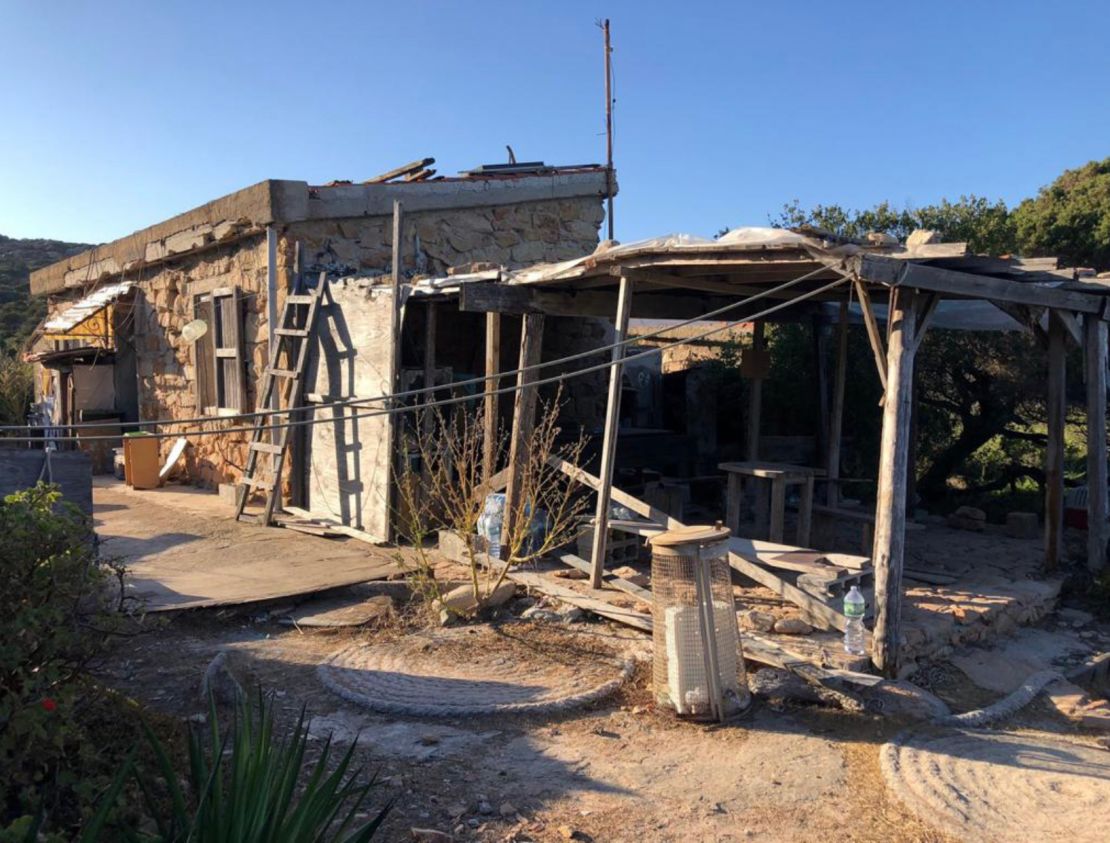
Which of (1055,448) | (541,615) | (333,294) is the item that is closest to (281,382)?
(333,294)

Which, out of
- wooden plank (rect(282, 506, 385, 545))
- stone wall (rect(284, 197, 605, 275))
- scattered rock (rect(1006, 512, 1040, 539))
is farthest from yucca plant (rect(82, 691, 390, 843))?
scattered rock (rect(1006, 512, 1040, 539))

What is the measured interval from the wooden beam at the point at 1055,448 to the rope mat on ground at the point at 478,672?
13.1 ft

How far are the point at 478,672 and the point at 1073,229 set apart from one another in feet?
32.7

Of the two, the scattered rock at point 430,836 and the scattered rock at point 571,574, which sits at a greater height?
the scattered rock at point 571,574

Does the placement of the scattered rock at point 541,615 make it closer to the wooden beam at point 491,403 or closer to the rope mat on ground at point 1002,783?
the wooden beam at point 491,403

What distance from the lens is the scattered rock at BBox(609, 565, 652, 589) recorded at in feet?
21.5

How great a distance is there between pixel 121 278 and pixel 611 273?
9742mm

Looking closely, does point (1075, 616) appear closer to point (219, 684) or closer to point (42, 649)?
point (219, 684)

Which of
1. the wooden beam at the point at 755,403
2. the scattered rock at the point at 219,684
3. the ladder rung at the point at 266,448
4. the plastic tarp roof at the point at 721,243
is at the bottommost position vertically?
the scattered rock at the point at 219,684

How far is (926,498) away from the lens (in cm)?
1054

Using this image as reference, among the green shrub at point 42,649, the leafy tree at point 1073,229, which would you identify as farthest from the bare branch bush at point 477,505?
the leafy tree at point 1073,229

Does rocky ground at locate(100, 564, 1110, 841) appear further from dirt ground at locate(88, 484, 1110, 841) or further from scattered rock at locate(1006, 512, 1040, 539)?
scattered rock at locate(1006, 512, 1040, 539)

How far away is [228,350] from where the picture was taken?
34.3 feet

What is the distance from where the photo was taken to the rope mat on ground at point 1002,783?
369 cm
